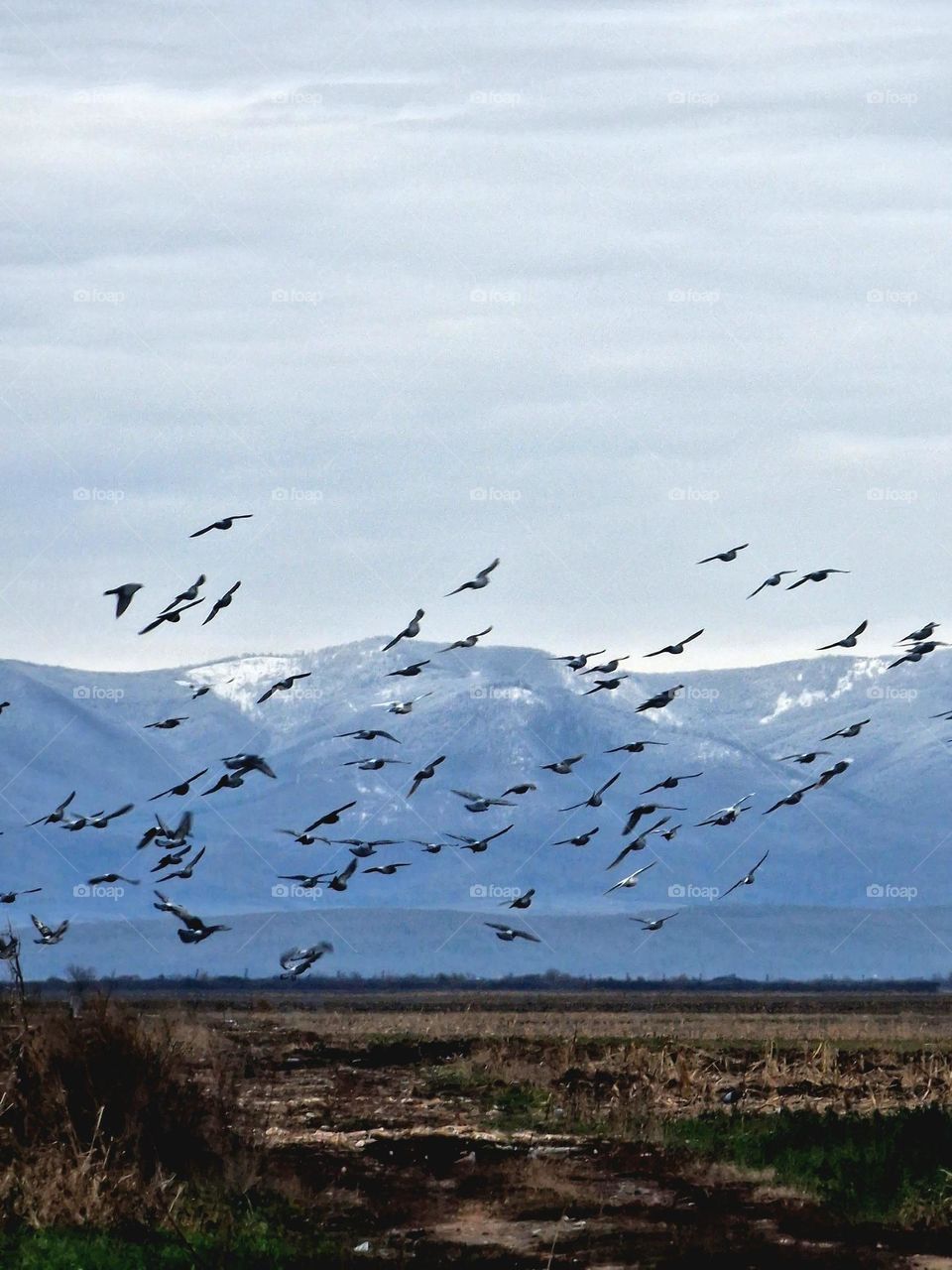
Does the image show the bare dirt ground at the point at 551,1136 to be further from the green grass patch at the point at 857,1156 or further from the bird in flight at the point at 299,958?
the bird in flight at the point at 299,958

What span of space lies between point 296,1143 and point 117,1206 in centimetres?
805

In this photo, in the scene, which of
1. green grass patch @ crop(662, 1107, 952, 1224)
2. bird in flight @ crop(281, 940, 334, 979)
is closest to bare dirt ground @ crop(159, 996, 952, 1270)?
green grass patch @ crop(662, 1107, 952, 1224)

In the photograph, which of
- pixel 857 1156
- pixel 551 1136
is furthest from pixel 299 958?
pixel 857 1156

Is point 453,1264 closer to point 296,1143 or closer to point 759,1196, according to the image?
point 759,1196

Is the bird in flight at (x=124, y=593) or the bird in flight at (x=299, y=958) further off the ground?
the bird in flight at (x=124, y=593)

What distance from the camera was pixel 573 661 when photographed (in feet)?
130

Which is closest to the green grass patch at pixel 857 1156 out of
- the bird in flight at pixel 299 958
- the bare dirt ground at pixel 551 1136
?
the bare dirt ground at pixel 551 1136

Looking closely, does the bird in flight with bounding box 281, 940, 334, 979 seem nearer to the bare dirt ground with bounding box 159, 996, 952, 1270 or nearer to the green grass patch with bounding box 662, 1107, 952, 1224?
the bare dirt ground with bounding box 159, 996, 952, 1270

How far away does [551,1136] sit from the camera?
33656mm

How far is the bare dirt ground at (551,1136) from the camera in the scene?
24.0 meters

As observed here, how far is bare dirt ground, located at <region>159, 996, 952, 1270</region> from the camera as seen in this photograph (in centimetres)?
2402

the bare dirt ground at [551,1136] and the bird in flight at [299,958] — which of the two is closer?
the bare dirt ground at [551,1136]

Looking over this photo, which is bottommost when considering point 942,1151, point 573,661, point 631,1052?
point 631,1052

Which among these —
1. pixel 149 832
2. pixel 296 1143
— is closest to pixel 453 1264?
pixel 296 1143
